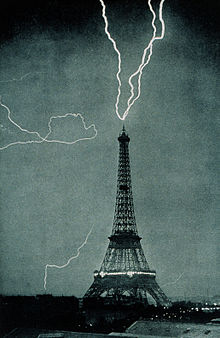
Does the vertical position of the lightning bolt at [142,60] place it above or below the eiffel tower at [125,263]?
above

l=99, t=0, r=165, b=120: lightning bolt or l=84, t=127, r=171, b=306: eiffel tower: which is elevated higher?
l=99, t=0, r=165, b=120: lightning bolt

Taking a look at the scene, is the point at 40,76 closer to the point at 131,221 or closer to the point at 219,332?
the point at 219,332

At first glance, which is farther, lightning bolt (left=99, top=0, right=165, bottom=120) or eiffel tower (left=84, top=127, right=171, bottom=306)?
eiffel tower (left=84, top=127, right=171, bottom=306)

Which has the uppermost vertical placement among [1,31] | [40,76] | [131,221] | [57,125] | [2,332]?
[1,31]

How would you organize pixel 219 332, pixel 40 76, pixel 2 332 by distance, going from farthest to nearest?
pixel 40 76 → pixel 2 332 → pixel 219 332

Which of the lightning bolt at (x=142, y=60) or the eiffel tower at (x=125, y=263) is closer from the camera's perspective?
the lightning bolt at (x=142, y=60)

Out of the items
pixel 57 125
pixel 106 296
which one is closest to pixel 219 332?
pixel 57 125

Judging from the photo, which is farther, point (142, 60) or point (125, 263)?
point (125, 263)

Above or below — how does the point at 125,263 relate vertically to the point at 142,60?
below
